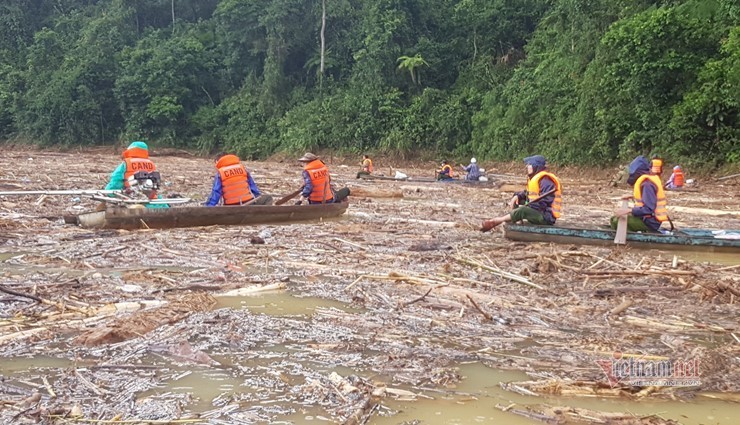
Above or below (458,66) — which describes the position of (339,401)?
below

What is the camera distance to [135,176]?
37.1 feet

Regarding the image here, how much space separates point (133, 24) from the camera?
54.2 meters

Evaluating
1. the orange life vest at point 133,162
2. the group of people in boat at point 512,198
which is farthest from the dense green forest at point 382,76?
the orange life vest at point 133,162

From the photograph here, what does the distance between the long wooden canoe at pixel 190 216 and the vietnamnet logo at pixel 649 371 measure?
7881 millimetres

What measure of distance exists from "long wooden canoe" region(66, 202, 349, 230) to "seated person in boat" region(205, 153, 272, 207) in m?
0.42

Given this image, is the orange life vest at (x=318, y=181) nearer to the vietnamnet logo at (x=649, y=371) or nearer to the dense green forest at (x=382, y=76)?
the vietnamnet logo at (x=649, y=371)

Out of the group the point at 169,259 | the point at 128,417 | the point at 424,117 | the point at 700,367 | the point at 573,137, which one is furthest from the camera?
the point at 424,117

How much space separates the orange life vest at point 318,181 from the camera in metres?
13.1

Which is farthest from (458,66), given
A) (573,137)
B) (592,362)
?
(592,362)

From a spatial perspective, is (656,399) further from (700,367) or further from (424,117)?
(424,117)

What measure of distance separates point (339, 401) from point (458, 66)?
124 ft

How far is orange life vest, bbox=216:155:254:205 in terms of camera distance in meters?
11.8

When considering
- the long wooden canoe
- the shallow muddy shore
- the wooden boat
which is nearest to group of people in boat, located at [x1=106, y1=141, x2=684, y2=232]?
the wooden boat

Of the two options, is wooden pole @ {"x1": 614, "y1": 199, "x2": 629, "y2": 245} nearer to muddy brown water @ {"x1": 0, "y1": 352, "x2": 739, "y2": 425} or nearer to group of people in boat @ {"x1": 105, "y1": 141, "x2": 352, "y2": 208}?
muddy brown water @ {"x1": 0, "y1": 352, "x2": 739, "y2": 425}
